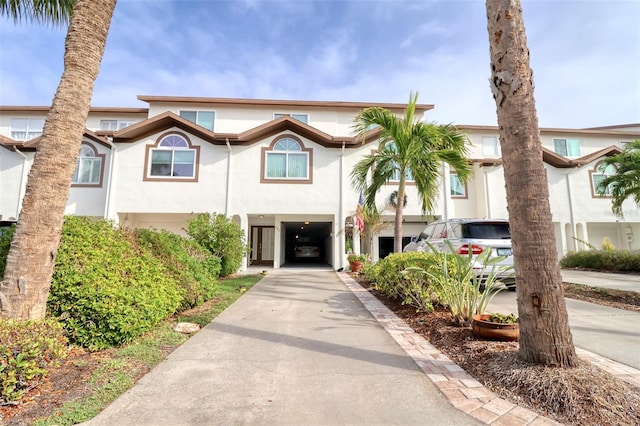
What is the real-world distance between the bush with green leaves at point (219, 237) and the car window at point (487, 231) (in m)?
7.94

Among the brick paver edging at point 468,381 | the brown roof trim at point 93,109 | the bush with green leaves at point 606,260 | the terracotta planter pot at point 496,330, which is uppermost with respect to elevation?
the brown roof trim at point 93,109

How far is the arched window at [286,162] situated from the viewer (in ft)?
47.3

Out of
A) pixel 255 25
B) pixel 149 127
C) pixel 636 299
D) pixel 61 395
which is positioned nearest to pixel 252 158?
pixel 149 127

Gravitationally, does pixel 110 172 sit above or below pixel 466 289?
above

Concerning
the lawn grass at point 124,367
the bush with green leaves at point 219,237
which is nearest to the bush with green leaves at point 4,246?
the lawn grass at point 124,367

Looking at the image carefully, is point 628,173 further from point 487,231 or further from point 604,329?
point 604,329

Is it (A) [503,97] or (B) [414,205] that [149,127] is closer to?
(B) [414,205]

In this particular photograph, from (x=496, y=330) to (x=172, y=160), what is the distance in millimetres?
14440

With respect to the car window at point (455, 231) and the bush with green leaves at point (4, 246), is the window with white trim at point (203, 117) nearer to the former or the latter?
the bush with green leaves at point (4, 246)

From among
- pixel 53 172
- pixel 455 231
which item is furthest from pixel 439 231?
pixel 53 172

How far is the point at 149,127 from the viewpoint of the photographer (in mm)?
14016

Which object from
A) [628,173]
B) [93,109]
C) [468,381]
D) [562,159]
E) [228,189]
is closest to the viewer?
[468,381]

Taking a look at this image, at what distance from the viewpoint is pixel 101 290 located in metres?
3.82

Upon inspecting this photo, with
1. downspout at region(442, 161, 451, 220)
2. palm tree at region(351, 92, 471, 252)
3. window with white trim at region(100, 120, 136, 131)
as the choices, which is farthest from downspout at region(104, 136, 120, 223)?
downspout at region(442, 161, 451, 220)
